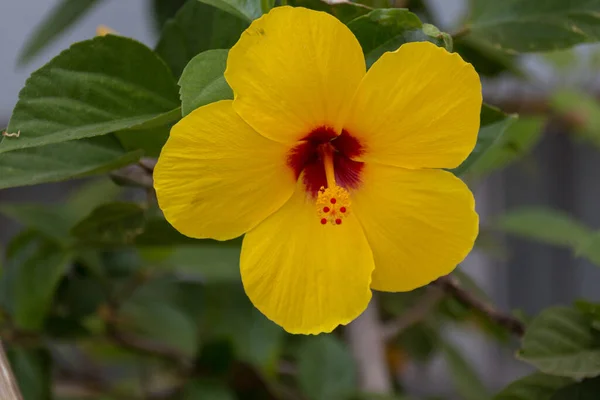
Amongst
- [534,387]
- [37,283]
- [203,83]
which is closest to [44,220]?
[37,283]

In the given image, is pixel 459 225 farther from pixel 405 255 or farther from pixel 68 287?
pixel 68 287

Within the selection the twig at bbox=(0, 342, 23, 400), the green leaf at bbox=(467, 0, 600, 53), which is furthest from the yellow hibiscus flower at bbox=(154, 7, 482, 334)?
the green leaf at bbox=(467, 0, 600, 53)

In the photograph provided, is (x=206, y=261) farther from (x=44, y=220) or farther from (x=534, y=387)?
(x=534, y=387)

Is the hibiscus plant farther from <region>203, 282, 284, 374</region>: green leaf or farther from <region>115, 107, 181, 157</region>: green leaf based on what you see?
<region>203, 282, 284, 374</region>: green leaf

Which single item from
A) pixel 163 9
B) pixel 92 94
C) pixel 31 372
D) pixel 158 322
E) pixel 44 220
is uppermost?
pixel 92 94

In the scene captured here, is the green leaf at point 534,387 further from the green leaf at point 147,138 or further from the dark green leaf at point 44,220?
the dark green leaf at point 44,220
